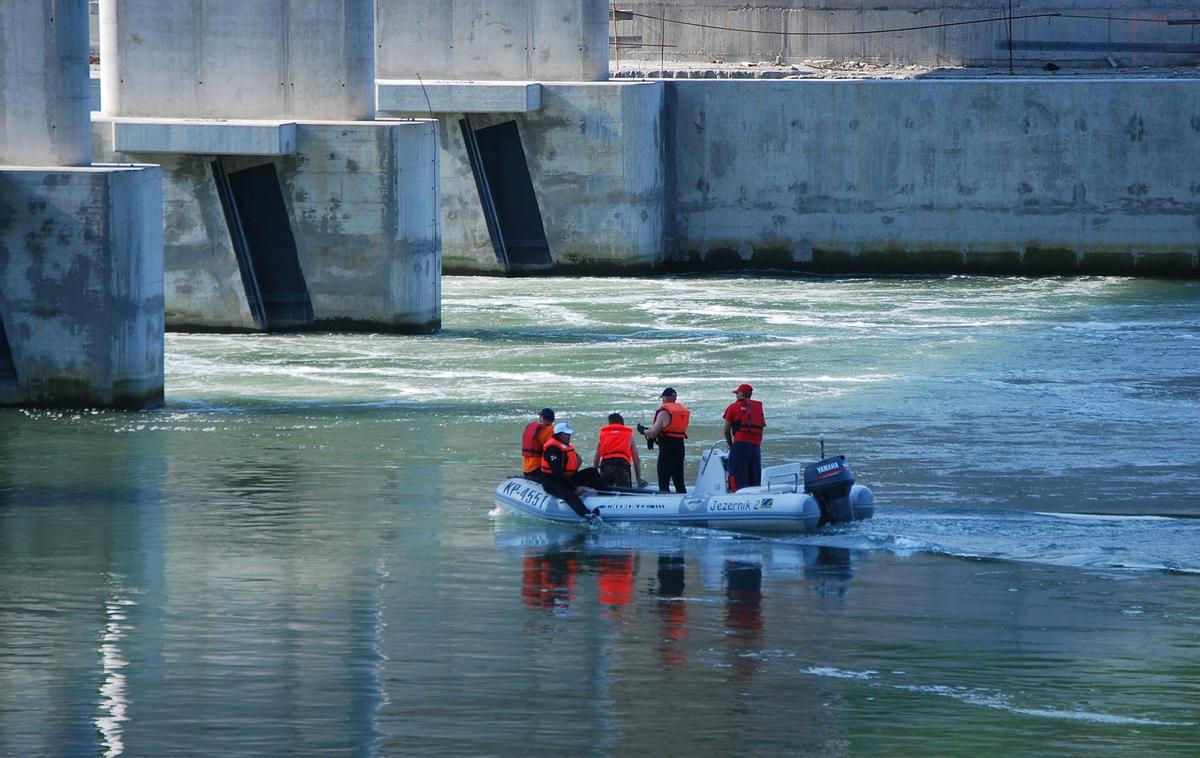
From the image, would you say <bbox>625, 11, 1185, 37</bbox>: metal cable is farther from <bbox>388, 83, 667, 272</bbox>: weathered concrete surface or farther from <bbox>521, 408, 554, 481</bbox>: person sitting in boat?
<bbox>521, 408, 554, 481</bbox>: person sitting in boat

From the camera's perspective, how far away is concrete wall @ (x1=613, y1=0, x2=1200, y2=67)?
5334 centimetres

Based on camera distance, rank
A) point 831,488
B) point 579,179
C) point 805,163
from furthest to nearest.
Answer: point 805,163
point 579,179
point 831,488

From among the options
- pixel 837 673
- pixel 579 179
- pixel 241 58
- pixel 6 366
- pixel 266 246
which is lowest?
pixel 837 673

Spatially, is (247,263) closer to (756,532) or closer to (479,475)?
(479,475)

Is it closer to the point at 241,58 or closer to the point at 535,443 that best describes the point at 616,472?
the point at 535,443

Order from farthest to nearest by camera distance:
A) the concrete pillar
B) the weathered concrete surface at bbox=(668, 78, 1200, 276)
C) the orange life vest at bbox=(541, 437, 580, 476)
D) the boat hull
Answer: the weathered concrete surface at bbox=(668, 78, 1200, 276) → the concrete pillar → the orange life vest at bbox=(541, 437, 580, 476) → the boat hull

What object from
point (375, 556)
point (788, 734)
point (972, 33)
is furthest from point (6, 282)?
point (972, 33)

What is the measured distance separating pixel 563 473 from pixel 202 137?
15939 mm

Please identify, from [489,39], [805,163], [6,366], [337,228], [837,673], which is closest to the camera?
[837,673]

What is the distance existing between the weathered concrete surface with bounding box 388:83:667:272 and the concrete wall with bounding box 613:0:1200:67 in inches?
451

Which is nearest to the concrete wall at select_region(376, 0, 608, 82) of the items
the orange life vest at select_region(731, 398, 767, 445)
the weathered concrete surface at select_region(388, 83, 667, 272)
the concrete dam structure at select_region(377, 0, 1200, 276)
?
the concrete dam structure at select_region(377, 0, 1200, 276)

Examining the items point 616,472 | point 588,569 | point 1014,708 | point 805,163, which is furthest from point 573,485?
point 805,163

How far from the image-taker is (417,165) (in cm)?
3594

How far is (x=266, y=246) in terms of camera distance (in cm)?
3681
